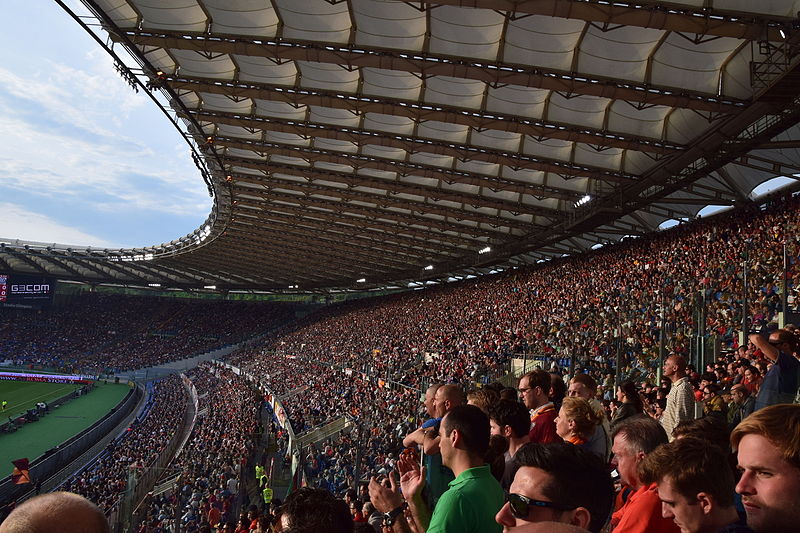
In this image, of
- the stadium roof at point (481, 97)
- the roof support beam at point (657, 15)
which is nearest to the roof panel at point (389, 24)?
the stadium roof at point (481, 97)

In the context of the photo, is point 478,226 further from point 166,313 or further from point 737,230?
point 166,313

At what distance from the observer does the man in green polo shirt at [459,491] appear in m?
2.58

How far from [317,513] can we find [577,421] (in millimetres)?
2196

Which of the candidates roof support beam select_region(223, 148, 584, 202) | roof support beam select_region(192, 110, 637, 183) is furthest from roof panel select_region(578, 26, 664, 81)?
roof support beam select_region(223, 148, 584, 202)

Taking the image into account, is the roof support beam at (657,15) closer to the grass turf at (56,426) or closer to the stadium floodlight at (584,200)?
the stadium floodlight at (584,200)

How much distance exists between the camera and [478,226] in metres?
30.7

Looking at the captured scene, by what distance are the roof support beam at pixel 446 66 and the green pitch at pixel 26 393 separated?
3090cm

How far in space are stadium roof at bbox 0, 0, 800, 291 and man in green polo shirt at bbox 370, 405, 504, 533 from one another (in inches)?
367

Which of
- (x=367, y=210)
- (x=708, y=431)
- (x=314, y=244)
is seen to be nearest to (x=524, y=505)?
(x=708, y=431)

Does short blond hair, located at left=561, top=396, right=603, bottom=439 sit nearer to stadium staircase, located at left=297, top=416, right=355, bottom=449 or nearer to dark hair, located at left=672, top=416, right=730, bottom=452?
dark hair, located at left=672, top=416, right=730, bottom=452

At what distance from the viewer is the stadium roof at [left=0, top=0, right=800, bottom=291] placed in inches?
475

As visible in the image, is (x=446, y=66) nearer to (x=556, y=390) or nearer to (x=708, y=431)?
(x=556, y=390)

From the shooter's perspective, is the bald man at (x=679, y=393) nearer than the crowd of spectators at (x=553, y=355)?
Yes

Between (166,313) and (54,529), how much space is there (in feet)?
236
